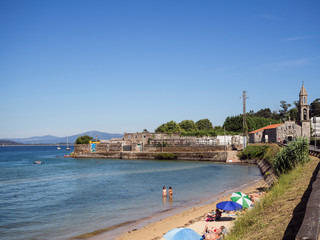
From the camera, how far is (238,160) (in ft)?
228

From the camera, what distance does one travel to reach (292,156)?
25.5 m

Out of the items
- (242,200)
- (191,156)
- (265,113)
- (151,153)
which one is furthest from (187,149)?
(265,113)

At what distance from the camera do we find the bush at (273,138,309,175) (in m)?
25.0

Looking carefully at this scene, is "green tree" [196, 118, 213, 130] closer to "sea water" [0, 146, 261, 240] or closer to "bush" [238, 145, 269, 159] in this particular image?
"bush" [238, 145, 269, 159]

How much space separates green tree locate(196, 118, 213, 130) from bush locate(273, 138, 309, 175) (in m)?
129

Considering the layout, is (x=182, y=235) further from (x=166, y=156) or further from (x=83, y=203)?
(x=166, y=156)

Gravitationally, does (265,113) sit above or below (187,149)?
above

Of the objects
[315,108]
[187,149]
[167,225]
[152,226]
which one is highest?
[315,108]

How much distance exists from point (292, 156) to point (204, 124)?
5183 inches

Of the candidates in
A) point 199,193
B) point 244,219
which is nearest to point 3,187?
point 199,193

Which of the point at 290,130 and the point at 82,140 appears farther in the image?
the point at 82,140

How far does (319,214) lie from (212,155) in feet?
229

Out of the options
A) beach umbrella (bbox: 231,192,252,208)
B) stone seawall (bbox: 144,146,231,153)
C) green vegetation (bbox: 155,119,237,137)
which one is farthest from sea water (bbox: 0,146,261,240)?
green vegetation (bbox: 155,119,237,137)

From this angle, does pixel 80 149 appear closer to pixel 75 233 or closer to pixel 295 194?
pixel 75 233
